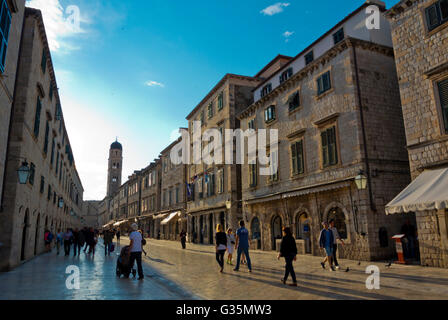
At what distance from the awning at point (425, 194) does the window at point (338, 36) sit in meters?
8.83

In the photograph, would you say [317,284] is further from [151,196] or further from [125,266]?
[151,196]

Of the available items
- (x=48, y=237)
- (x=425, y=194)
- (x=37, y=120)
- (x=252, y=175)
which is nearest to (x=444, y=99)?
(x=425, y=194)

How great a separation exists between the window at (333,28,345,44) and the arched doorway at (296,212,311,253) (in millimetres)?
9424

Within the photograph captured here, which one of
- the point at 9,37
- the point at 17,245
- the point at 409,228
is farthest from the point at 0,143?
the point at 409,228

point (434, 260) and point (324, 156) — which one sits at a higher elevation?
point (324, 156)

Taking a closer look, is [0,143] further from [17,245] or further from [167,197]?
[167,197]

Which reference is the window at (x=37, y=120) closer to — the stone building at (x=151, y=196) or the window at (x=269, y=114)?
the window at (x=269, y=114)

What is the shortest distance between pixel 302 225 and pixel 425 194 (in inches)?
335

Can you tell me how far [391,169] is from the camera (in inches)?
581

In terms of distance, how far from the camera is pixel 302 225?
17.8 metres

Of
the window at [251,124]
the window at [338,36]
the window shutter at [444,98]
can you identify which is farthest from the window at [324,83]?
the window at [251,124]

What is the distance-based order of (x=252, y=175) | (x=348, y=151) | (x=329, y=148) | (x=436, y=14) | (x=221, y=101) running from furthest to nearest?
(x=221, y=101) < (x=252, y=175) < (x=329, y=148) < (x=348, y=151) < (x=436, y=14)
